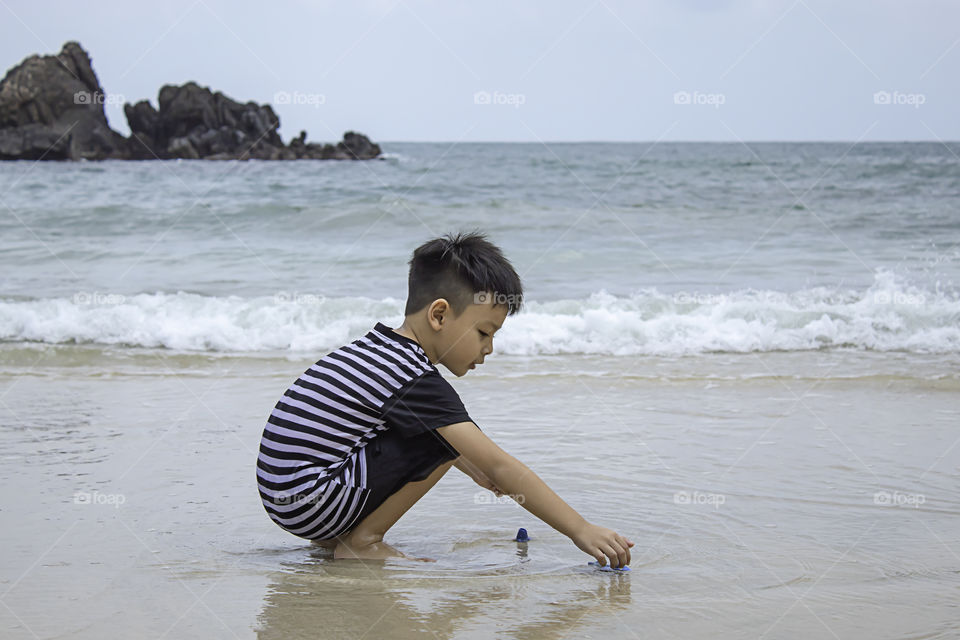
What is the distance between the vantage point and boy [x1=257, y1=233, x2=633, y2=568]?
93.9 inches

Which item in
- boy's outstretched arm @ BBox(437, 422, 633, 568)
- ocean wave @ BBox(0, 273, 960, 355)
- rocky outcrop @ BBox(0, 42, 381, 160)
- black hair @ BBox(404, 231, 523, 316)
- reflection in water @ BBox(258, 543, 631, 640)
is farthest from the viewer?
rocky outcrop @ BBox(0, 42, 381, 160)

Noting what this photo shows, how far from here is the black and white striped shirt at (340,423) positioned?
240 centimetres

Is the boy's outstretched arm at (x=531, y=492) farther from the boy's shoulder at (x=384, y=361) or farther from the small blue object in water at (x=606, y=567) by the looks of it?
the boy's shoulder at (x=384, y=361)

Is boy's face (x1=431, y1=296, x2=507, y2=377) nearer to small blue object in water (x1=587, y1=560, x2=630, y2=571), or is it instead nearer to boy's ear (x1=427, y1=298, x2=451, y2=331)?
boy's ear (x1=427, y1=298, x2=451, y2=331)

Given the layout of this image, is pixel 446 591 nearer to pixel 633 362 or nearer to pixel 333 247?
pixel 633 362

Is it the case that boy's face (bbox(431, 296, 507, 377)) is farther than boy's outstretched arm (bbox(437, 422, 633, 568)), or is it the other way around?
boy's face (bbox(431, 296, 507, 377))

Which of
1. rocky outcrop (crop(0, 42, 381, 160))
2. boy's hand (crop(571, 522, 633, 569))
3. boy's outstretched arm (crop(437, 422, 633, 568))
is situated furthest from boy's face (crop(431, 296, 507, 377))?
rocky outcrop (crop(0, 42, 381, 160))

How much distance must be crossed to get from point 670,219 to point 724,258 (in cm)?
329

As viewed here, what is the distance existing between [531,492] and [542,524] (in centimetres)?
66

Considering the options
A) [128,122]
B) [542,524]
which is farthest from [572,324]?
[128,122]

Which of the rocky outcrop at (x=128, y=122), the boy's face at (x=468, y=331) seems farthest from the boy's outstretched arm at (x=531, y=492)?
the rocky outcrop at (x=128, y=122)

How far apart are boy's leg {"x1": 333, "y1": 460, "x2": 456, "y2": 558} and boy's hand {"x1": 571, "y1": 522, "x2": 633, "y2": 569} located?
0.41 m

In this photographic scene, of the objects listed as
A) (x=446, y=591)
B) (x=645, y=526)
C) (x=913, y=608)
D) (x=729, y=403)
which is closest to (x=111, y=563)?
(x=446, y=591)

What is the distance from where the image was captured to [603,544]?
7.75 ft
